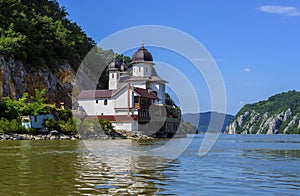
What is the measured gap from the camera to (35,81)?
65.6 metres

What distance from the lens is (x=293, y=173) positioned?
16.8m

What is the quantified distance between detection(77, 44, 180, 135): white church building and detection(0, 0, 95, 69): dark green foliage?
28.4ft

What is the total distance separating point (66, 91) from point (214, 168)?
56.1m

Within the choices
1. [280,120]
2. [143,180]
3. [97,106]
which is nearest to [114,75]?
[97,106]

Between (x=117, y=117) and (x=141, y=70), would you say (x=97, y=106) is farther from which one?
(x=141, y=70)

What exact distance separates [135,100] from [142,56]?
1330cm

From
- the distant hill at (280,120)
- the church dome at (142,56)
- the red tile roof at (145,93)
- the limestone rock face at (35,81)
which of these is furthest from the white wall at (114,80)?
the distant hill at (280,120)

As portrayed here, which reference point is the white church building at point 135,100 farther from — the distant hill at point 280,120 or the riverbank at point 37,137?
the distant hill at point 280,120

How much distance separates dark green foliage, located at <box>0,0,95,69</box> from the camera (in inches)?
2488

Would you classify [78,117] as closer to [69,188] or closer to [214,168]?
[214,168]

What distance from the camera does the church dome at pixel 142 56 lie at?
75000 mm

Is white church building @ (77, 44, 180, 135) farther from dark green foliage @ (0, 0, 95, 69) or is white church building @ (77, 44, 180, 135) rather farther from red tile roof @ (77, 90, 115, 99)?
dark green foliage @ (0, 0, 95, 69)

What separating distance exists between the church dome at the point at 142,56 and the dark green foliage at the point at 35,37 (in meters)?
10.9

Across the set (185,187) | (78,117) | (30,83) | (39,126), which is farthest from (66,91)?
(185,187)
